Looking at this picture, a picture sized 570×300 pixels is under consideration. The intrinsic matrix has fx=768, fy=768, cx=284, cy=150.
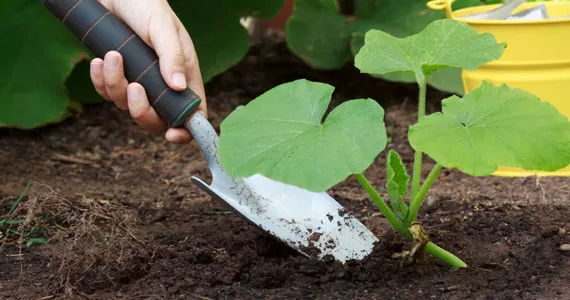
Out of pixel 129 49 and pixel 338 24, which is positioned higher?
pixel 129 49

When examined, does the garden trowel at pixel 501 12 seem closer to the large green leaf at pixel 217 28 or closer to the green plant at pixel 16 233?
the large green leaf at pixel 217 28

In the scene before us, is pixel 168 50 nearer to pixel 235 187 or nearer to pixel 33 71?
pixel 235 187

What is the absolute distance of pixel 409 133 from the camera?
120 centimetres

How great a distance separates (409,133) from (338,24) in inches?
66.7

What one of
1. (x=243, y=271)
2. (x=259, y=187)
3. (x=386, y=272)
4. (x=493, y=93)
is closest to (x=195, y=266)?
(x=243, y=271)

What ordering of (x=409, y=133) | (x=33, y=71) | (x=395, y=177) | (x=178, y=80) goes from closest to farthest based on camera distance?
(x=409, y=133)
(x=395, y=177)
(x=178, y=80)
(x=33, y=71)

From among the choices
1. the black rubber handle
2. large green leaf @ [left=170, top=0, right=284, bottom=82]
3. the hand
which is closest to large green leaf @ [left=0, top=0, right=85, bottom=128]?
large green leaf @ [left=170, top=0, right=284, bottom=82]

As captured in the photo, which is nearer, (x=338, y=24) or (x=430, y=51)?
(x=430, y=51)

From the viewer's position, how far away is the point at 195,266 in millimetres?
1462

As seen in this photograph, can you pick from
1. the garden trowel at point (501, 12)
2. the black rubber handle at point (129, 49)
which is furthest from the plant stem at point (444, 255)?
the garden trowel at point (501, 12)

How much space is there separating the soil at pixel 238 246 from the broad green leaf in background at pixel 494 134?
259 mm

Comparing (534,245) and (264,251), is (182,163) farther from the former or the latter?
(534,245)

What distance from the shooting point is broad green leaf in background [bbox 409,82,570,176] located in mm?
1166

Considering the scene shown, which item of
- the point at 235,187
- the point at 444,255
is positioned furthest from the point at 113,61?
the point at 444,255
